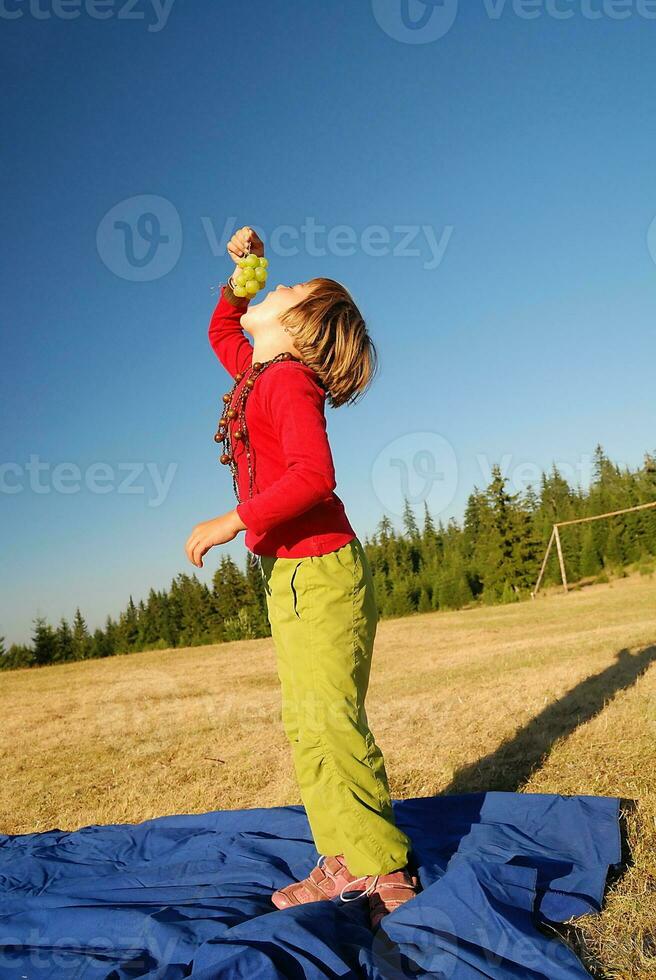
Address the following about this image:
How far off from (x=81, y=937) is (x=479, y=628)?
1173 cm

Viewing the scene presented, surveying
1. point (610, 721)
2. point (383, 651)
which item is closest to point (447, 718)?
point (610, 721)

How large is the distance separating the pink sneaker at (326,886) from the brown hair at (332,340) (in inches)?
57.9

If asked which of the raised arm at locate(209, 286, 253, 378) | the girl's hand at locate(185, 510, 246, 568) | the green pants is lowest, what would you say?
the green pants

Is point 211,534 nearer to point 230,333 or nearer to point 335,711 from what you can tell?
point 335,711

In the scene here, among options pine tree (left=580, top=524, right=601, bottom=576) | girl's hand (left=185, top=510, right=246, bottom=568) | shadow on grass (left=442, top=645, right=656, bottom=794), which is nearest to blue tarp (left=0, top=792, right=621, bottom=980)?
shadow on grass (left=442, top=645, right=656, bottom=794)

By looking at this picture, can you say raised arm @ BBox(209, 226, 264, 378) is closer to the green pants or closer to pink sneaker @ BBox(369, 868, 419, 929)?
the green pants

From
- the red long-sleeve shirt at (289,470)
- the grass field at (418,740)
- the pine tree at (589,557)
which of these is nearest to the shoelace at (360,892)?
the grass field at (418,740)

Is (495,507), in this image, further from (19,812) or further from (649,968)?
(649,968)

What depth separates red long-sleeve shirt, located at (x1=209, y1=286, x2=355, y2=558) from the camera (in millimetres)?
1928

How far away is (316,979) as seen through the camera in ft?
5.02

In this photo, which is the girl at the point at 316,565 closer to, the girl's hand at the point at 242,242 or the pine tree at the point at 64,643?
the girl's hand at the point at 242,242

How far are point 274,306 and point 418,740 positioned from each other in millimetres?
3260

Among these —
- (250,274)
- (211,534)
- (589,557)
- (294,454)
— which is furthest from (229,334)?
(589,557)

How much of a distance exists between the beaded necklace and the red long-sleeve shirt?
18 millimetres
